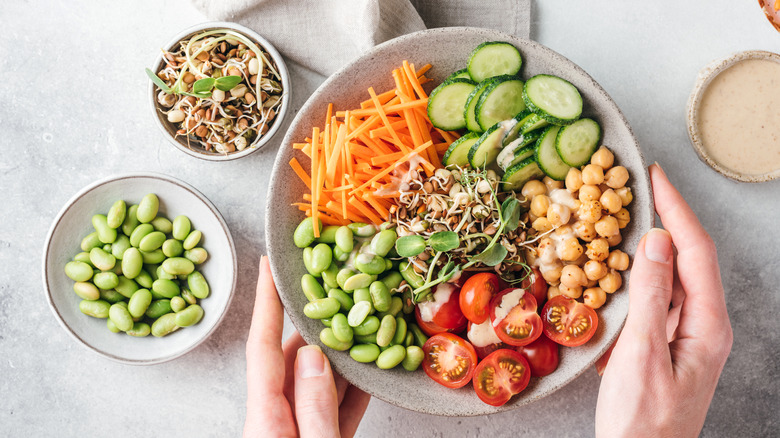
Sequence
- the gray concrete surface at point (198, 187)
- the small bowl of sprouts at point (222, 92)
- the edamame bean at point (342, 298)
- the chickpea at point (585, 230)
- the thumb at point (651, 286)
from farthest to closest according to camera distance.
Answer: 1. the gray concrete surface at point (198, 187)
2. the small bowl of sprouts at point (222, 92)
3. the edamame bean at point (342, 298)
4. the chickpea at point (585, 230)
5. the thumb at point (651, 286)

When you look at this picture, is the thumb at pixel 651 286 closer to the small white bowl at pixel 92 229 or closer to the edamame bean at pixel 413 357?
the edamame bean at pixel 413 357

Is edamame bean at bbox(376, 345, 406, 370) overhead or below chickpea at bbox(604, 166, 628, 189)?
below

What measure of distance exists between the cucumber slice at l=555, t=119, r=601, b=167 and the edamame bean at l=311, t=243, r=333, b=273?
939mm

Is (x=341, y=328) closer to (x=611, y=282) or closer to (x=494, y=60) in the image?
(x=611, y=282)

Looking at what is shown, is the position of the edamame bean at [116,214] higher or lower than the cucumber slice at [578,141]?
lower

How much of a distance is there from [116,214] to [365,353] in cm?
125

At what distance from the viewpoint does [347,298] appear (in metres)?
2.09

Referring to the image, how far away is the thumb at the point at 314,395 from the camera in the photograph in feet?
6.17

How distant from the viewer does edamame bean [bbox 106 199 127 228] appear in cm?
235

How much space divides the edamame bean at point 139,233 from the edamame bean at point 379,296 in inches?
41.8

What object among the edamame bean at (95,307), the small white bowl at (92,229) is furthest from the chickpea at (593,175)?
the edamame bean at (95,307)

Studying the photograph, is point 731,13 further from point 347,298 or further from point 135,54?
point 135,54

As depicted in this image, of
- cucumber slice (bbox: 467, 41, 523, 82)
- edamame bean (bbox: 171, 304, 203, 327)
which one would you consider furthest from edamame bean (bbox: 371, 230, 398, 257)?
edamame bean (bbox: 171, 304, 203, 327)

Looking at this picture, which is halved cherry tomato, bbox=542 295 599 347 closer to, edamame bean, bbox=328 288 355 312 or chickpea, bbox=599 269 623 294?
chickpea, bbox=599 269 623 294
